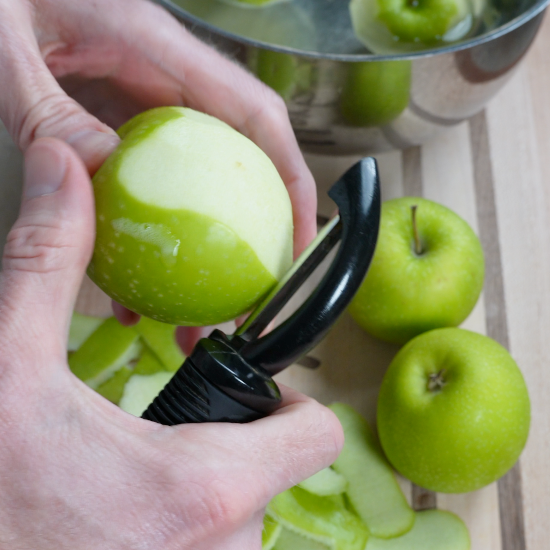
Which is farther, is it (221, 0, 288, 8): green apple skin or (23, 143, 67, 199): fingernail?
(221, 0, 288, 8): green apple skin

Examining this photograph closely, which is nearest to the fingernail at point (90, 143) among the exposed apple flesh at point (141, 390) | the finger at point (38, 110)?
the finger at point (38, 110)

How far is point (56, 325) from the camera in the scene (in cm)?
44

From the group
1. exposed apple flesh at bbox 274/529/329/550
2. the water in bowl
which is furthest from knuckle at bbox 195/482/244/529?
the water in bowl

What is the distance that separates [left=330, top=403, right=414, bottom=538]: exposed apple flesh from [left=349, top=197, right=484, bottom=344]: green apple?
15cm

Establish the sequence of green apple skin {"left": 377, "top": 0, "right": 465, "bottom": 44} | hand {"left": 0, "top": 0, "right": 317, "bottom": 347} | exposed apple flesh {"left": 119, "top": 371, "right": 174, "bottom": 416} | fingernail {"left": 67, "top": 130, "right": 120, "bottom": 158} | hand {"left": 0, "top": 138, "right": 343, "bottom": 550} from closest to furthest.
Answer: hand {"left": 0, "top": 138, "right": 343, "bottom": 550}, fingernail {"left": 67, "top": 130, "right": 120, "bottom": 158}, hand {"left": 0, "top": 0, "right": 317, "bottom": 347}, exposed apple flesh {"left": 119, "top": 371, "right": 174, "bottom": 416}, green apple skin {"left": 377, "top": 0, "right": 465, "bottom": 44}

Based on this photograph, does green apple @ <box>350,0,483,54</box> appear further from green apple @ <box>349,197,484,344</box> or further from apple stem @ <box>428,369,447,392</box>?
apple stem @ <box>428,369,447,392</box>

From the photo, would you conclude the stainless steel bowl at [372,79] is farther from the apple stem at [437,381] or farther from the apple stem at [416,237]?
the apple stem at [437,381]

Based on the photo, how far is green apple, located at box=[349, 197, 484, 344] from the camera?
865 millimetres

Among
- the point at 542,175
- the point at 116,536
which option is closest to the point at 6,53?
the point at 116,536

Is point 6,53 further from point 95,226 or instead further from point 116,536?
point 116,536

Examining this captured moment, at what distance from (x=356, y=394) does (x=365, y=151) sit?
0.40 m

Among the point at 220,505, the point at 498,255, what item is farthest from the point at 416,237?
the point at 220,505

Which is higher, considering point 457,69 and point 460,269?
point 457,69

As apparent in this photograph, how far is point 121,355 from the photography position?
0.90 m
